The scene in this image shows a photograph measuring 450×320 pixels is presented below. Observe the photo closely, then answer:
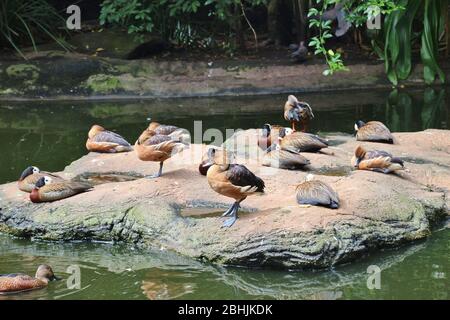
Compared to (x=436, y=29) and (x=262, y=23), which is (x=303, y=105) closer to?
(x=436, y=29)

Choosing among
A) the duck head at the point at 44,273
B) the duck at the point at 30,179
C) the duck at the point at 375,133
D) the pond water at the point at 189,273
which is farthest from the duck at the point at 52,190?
the duck at the point at 375,133

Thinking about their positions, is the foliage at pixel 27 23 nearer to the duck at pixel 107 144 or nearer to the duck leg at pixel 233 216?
the duck at pixel 107 144

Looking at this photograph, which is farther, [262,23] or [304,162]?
[262,23]

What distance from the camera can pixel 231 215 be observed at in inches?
201

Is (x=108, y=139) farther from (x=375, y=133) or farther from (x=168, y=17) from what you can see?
(x=168, y=17)

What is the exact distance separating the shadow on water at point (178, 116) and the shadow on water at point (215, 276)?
265cm

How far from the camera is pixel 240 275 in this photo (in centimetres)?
468

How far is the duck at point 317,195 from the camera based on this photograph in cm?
501

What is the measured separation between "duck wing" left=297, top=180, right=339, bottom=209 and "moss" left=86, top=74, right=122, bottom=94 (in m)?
6.68

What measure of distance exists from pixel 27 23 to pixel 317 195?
9259mm

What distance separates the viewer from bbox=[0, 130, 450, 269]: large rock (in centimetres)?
475

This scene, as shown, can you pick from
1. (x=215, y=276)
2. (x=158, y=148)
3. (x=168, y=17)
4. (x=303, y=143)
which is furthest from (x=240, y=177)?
(x=168, y=17)

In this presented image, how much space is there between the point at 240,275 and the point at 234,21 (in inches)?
340
